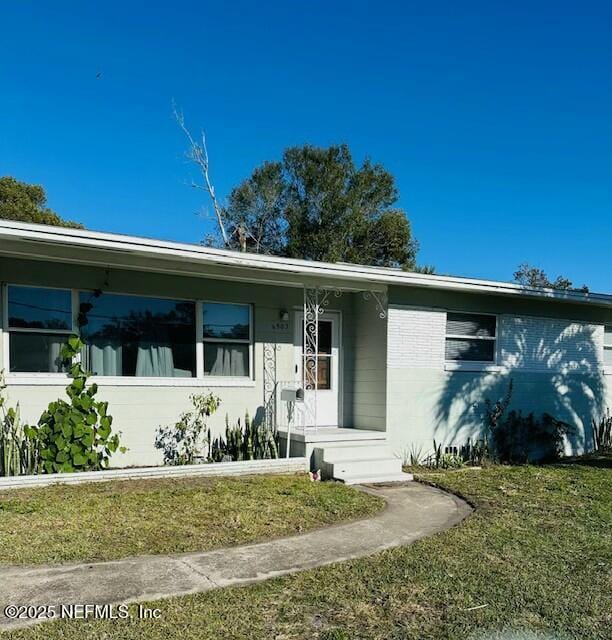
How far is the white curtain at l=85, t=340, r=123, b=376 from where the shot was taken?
909cm

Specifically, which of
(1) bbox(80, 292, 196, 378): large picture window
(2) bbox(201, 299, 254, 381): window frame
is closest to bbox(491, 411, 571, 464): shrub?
(2) bbox(201, 299, 254, 381): window frame

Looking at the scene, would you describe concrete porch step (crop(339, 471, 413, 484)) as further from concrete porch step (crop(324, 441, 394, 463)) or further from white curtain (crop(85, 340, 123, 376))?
white curtain (crop(85, 340, 123, 376))

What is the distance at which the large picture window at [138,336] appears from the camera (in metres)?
9.15

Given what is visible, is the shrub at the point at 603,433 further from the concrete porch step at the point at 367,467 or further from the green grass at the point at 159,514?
the green grass at the point at 159,514

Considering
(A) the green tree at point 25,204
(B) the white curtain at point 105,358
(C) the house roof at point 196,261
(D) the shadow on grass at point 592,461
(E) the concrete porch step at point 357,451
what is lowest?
(D) the shadow on grass at point 592,461

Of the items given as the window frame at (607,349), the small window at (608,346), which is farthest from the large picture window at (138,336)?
the small window at (608,346)

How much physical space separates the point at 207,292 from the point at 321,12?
7010 mm

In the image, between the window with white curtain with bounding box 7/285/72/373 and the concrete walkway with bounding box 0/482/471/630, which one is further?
the window with white curtain with bounding box 7/285/72/373

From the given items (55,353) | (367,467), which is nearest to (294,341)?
(367,467)

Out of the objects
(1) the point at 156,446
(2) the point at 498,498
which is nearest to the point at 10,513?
(1) the point at 156,446

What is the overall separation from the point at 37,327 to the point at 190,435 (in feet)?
9.23

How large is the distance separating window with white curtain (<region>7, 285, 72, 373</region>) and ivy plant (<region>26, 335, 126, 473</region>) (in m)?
0.33

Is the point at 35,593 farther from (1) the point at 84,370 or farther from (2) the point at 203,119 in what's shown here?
(2) the point at 203,119

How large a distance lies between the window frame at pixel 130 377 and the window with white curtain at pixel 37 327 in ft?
0.11
